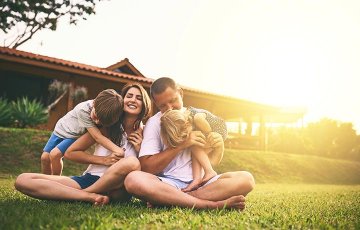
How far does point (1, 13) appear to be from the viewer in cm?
2064

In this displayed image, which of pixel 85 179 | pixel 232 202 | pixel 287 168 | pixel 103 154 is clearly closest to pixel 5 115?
pixel 103 154

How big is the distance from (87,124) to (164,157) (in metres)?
1.27

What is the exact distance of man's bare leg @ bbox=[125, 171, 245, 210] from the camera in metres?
3.16

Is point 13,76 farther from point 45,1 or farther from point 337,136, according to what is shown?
point 337,136

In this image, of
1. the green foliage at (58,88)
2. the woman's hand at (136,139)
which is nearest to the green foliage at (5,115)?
the green foliage at (58,88)

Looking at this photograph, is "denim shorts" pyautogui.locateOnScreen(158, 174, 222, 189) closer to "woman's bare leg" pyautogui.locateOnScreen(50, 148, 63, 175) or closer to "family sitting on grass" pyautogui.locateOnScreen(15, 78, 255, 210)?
"family sitting on grass" pyautogui.locateOnScreen(15, 78, 255, 210)

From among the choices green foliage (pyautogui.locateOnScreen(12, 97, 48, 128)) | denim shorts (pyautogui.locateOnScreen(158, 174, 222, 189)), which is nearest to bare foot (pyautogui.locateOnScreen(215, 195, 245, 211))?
denim shorts (pyautogui.locateOnScreen(158, 174, 222, 189))

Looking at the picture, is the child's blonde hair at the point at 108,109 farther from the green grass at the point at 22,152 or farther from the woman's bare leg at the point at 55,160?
the green grass at the point at 22,152

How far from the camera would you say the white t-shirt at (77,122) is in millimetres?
4113

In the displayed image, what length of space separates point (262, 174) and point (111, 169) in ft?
35.6

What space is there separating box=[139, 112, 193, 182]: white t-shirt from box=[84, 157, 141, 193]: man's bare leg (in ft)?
0.56

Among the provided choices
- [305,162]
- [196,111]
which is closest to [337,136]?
[305,162]

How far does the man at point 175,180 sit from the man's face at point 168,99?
28 centimetres

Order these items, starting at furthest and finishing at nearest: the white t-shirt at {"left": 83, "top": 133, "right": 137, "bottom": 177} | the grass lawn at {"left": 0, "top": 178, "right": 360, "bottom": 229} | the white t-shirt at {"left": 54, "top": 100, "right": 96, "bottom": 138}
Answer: the white t-shirt at {"left": 54, "top": 100, "right": 96, "bottom": 138} → the white t-shirt at {"left": 83, "top": 133, "right": 137, "bottom": 177} → the grass lawn at {"left": 0, "top": 178, "right": 360, "bottom": 229}
